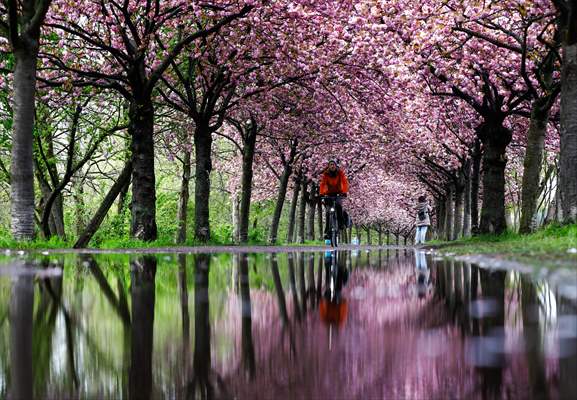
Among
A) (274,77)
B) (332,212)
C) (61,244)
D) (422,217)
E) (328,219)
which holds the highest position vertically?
(274,77)

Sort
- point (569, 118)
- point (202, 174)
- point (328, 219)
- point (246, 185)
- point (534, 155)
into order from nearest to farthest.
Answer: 1. point (569, 118)
2. point (328, 219)
3. point (534, 155)
4. point (202, 174)
5. point (246, 185)

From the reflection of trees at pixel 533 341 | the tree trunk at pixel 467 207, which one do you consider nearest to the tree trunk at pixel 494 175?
the tree trunk at pixel 467 207

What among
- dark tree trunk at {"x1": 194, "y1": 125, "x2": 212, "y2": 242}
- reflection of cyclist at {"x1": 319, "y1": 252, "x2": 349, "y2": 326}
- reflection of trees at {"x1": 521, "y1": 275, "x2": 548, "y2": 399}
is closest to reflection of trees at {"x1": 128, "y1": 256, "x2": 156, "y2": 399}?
reflection of cyclist at {"x1": 319, "y1": 252, "x2": 349, "y2": 326}

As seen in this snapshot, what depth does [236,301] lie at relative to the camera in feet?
17.0

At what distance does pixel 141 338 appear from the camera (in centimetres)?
343

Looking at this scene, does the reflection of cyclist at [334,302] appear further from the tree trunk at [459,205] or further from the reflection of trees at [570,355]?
the tree trunk at [459,205]

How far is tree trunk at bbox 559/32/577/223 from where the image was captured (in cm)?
1531

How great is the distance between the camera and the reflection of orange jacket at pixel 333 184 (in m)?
19.8

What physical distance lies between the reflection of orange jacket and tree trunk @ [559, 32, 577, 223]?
613cm

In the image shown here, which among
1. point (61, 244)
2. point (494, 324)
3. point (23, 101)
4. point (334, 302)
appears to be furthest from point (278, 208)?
point (494, 324)

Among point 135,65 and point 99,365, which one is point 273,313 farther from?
point 135,65

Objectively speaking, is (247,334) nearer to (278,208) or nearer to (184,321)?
(184,321)

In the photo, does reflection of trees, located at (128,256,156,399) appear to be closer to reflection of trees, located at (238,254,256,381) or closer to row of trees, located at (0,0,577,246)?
reflection of trees, located at (238,254,256,381)

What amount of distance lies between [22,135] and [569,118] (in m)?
11.8
